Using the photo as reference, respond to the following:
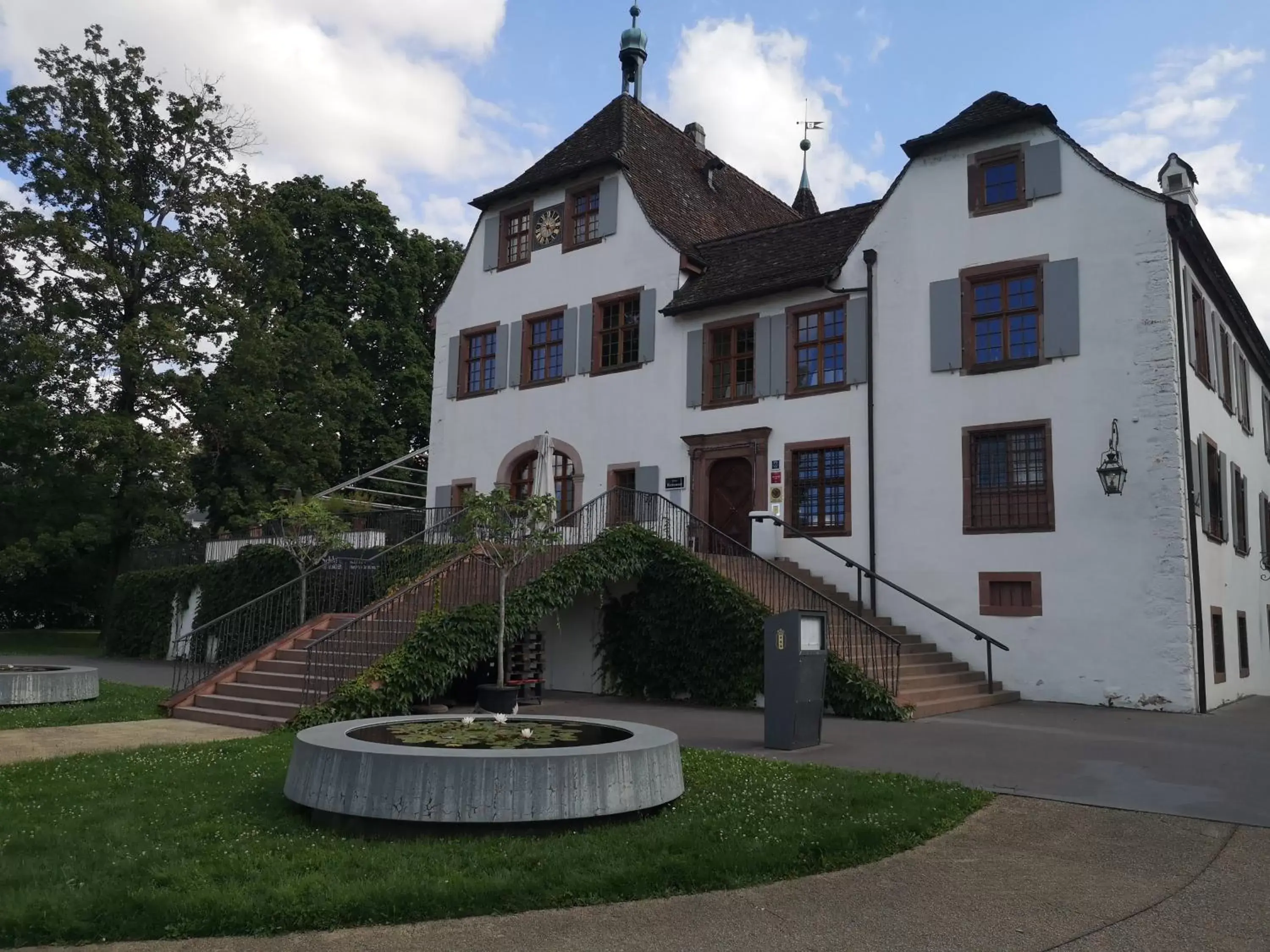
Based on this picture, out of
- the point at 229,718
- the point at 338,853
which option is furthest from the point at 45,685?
the point at 338,853

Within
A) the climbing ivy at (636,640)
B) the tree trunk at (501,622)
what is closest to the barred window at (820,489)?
the climbing ivy at (636,640)

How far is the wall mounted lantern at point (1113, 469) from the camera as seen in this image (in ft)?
53.5

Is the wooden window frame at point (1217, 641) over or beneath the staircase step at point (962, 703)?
over

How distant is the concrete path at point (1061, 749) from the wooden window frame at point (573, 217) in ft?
36.5

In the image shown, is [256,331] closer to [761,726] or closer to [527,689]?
[527,689]

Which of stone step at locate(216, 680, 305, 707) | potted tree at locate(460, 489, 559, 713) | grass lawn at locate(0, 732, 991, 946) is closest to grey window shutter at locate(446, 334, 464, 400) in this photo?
potted tree at locate(460, 489, 559, 713)

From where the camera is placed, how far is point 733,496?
2092 centimetres

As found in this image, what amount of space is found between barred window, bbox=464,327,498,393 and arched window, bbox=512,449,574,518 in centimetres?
211

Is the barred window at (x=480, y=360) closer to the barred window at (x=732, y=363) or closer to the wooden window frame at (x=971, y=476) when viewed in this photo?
the barred window at (x=732, y=363)

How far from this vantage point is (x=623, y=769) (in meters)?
7.27

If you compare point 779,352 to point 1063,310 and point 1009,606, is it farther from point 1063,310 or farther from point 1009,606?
point 1009,606

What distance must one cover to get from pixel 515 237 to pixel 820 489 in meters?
10.2

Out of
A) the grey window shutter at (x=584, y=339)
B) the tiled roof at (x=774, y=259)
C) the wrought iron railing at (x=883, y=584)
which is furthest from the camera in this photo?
the grey window shutter at (x=584, y=339)

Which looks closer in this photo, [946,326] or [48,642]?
[946,326]
